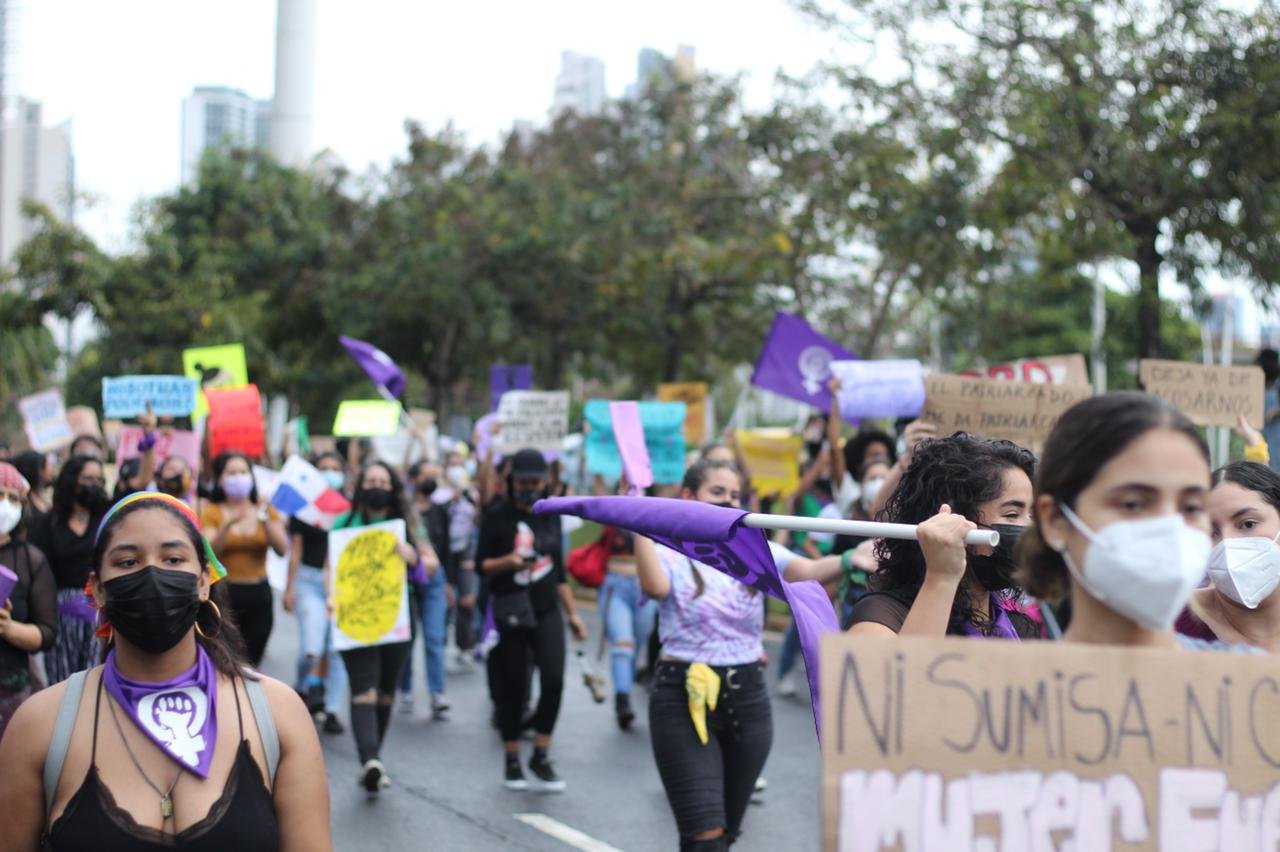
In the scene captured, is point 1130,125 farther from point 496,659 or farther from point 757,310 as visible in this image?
point 757,310

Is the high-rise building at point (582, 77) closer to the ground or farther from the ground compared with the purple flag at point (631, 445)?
farther from the ground

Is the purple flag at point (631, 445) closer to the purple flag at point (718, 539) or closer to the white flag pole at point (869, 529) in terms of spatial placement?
the purple flag at point (718, 539)

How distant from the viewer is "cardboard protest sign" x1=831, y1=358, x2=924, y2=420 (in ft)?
28.5

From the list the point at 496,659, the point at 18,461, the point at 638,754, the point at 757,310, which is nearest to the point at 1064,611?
the point at 496,659

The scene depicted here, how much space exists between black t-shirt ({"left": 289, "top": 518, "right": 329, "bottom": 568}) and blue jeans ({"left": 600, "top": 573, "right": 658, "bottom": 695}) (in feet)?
5.92

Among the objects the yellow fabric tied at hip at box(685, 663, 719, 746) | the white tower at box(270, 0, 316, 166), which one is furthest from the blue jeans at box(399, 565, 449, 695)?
the white tower at box(270, 0, 316, 166)

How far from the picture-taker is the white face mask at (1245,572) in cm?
353

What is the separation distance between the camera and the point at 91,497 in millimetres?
7141

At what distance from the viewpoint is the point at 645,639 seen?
11523 millimetres

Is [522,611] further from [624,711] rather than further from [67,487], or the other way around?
[67,487]

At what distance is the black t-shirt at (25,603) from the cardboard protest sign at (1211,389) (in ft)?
18.6

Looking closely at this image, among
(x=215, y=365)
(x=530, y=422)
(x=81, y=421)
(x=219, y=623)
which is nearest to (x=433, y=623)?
(x=530, y=422)

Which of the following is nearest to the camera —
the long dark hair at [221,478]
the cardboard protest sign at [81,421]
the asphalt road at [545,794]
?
the asphalt road at [545,794]

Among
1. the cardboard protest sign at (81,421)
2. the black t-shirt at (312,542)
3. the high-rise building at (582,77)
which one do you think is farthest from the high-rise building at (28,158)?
the black t-shirt at (312,542)
